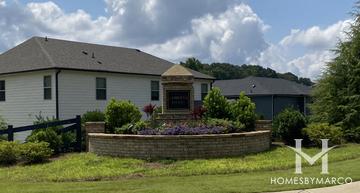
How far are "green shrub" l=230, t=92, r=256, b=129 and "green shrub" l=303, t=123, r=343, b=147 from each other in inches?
89.4

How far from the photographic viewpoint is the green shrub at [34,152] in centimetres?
1609

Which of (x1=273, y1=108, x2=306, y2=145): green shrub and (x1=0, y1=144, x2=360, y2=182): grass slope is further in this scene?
(x1=273, y1=108, x2=306, y2=145): green shrub

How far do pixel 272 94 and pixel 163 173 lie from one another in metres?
A: 31.3

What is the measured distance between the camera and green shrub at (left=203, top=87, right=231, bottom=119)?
1966 cm

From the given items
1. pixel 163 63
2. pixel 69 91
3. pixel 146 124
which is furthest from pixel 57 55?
pixel 146 124

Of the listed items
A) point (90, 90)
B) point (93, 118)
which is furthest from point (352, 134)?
point (90, 90)

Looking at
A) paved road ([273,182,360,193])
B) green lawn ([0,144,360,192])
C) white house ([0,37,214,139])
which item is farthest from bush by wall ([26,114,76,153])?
paved road ([273,182,360,193])

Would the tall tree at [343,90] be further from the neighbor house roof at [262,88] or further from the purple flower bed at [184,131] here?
the neighbor house roof at [262,88]

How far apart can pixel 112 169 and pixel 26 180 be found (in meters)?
2.39

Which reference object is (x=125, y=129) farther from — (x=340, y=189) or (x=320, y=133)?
(x=340, y=189)

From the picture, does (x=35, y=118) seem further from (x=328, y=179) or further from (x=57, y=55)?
(x=328, y=179)

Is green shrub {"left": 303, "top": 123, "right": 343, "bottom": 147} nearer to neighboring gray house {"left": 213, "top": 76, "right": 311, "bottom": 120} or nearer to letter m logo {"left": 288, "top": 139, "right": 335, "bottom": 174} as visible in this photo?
letter m logo {"left": 288, "top": 139, "right": 335, "bottom": 174}

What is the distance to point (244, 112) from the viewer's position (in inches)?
755

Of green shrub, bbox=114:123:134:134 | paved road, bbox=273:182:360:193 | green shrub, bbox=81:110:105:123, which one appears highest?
green shrub, bbox=81:110:105:123
